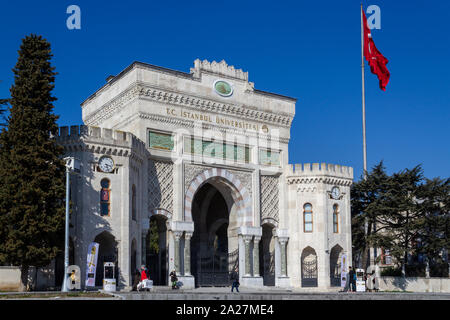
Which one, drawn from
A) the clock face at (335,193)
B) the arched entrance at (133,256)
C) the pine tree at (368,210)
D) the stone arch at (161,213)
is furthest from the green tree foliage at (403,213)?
the arched entrance at (133,256)

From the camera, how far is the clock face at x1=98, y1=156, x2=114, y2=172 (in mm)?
31188

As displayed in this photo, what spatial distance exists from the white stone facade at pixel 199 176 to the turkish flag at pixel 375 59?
7.48 m

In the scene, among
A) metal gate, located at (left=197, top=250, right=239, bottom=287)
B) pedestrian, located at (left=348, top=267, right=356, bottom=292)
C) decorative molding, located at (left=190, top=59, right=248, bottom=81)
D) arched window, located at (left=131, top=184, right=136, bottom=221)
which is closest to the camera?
arched window, located at (left=131, top=184, right=136, bottom=221)

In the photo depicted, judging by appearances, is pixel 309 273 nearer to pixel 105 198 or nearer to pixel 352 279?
pixel 352 279

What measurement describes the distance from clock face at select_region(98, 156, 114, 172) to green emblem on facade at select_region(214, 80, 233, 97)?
9248 mm

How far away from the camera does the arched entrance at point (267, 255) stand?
129ft

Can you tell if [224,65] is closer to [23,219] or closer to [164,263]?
[164,263]

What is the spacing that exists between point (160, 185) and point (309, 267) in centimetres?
1098

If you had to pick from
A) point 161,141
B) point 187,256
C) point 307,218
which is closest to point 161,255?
point 187,256

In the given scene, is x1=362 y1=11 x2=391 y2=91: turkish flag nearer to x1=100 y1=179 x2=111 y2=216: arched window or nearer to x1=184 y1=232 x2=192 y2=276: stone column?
x1=184 y1=232 x2=192 y2=276: stone column

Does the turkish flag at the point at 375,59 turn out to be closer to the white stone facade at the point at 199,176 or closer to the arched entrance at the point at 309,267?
the white stone facade at the point at 199,176

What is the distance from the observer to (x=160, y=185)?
35031mm

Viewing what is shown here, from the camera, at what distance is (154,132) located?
35.2 meters

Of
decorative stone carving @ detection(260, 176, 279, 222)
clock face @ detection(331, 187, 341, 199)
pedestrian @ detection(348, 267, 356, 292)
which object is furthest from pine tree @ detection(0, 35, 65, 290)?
clock face @ detection(331, 187, 341, 199)
